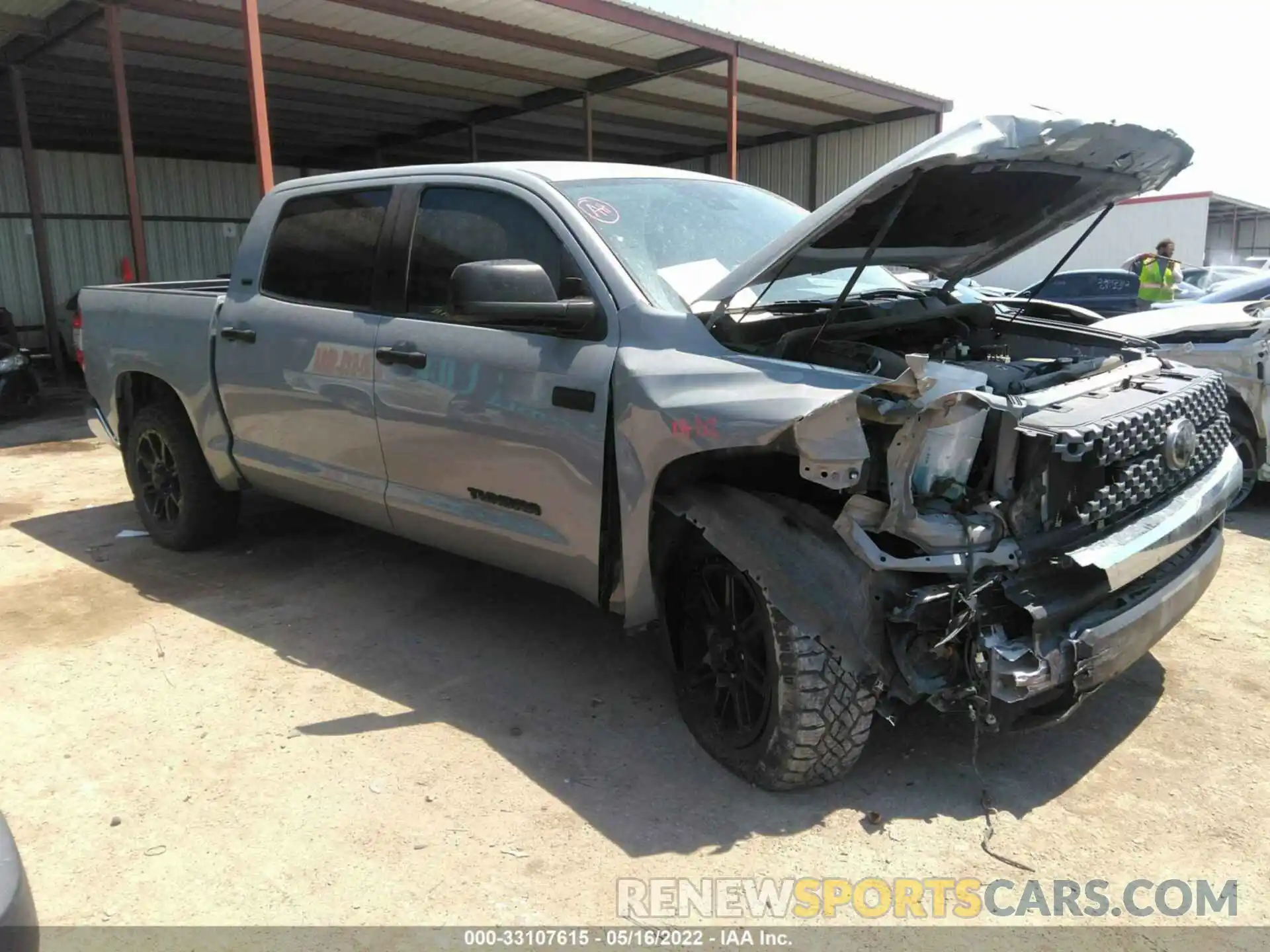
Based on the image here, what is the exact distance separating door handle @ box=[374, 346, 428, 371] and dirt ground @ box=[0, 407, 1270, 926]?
1208 mm

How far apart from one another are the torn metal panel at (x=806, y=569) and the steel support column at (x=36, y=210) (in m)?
13.2

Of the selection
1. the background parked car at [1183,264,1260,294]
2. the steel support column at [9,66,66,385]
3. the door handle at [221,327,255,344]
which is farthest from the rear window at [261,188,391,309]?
the background parked car at [1183,264,1260,294]

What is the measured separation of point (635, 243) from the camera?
3344 millimetres

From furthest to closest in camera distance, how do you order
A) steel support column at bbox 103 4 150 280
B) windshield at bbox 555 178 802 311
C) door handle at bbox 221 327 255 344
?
steel support column at bbox 103 4 150 280 < door handle at bbox 221 327 255 344 < windshield at bbox 555 178 802 311

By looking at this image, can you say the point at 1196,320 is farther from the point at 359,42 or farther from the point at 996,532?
the point at 359,42

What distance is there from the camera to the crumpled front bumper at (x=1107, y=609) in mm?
2473

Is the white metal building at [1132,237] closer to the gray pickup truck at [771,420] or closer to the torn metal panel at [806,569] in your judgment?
the gray pickup truck at [771,420]

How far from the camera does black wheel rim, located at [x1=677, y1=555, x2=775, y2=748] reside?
9.42 feet

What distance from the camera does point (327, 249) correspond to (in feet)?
13.7

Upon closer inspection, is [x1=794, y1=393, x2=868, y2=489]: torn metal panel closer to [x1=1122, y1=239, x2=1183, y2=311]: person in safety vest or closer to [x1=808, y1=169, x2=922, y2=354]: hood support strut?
[x1=808, y1=169, x2=922, y2=354]: hood support strut

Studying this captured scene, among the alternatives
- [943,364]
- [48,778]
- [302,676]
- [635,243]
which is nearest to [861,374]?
[943,364]

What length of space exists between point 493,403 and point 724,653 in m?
1.21

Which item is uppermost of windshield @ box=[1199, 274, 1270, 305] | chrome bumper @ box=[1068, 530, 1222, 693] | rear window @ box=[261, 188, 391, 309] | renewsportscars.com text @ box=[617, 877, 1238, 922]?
rear window @ box=[261, 188, 391, 309]

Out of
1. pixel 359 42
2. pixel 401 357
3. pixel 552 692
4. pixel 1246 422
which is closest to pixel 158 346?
pixel 401 357
